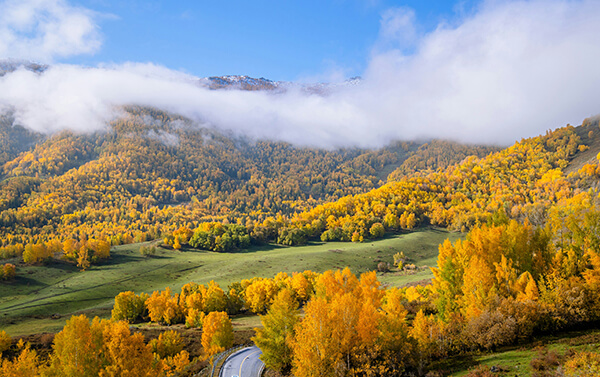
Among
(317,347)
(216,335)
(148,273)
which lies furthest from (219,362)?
(148,273)

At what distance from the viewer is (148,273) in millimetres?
139375

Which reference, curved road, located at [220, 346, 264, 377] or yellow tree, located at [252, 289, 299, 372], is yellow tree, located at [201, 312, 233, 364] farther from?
yellow tree, located at [252, 289, 299, 372]

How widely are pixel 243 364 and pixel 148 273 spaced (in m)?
108

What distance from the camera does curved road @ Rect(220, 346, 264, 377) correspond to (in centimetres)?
4344

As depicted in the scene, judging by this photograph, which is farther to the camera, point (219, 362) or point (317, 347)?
point (219, 362)


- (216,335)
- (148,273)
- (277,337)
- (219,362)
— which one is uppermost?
(277,337)

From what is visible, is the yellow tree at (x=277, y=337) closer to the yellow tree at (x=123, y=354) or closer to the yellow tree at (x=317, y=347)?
the yellow tree at (x=317, y=347)

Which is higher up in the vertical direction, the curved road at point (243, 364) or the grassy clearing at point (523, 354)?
the grassy clearing at point (523, 354)

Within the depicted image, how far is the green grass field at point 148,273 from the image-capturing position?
10000 cm

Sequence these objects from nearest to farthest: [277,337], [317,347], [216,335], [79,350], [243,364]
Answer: [317,347] < [79,350] < [277,337] < [243,364] < [216,335]

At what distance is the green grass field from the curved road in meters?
58.5

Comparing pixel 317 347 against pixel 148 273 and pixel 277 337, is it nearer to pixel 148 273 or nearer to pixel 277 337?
pixel 277 337

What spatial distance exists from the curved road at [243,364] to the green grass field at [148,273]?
58.5 m

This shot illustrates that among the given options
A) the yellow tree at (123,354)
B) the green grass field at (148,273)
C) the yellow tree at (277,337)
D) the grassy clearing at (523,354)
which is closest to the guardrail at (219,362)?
the yellow tree at (277,337)
